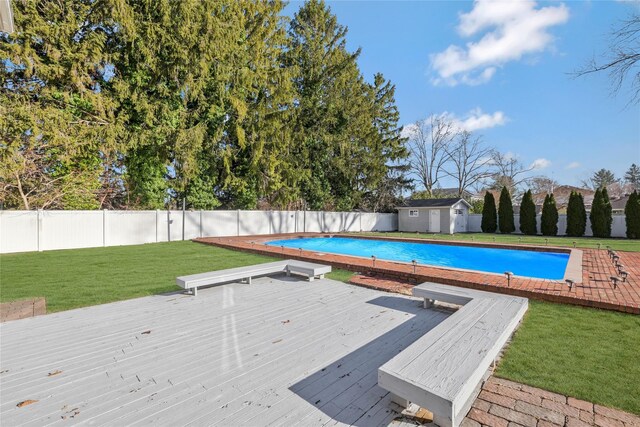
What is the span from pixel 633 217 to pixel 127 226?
2891 cm

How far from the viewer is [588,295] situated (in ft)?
16.4

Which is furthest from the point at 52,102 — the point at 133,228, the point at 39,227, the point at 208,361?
the point at 208,361

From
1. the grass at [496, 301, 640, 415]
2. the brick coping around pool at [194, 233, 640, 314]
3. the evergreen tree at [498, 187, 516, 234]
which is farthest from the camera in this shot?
the evergreen tree at [498, 187, 516, 234]

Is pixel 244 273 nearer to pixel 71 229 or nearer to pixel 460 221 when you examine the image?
pixel 71 229

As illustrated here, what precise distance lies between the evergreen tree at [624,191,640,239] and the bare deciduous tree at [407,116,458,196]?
55.6ft

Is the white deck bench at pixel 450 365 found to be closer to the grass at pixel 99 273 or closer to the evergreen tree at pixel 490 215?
the grass at pixel 99 273

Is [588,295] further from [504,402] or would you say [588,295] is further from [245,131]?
[245,131]

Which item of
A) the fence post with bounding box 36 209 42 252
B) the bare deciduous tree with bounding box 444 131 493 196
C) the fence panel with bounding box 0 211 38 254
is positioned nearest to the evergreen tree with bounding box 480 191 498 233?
the bare deciduous tree with bounding box 444 131 493 196

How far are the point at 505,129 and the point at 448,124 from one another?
689 cm

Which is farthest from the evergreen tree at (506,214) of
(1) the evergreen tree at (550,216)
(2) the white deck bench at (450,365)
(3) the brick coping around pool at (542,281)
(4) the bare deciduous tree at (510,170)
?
(2) the white deck bench at (450,365)

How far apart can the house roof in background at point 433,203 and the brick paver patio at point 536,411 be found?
22.6m

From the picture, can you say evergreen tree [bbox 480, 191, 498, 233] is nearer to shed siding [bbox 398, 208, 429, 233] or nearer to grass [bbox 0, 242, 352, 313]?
shed siding [bbox 398, 208, 429, 233]

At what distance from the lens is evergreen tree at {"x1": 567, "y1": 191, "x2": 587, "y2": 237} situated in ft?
69.5

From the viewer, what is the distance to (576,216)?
21234 mm
